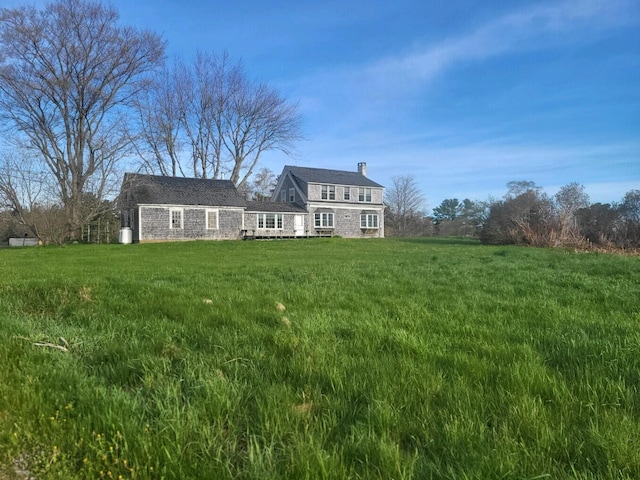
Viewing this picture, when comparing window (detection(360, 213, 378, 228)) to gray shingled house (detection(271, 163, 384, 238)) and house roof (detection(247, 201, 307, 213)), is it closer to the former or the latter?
gray shingled house (detection(271, 163, 384, 238))

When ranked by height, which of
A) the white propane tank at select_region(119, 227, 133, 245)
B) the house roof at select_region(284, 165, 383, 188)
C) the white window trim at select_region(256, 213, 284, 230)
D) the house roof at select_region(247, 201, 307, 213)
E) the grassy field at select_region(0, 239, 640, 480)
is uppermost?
the house roof at select_region(284, 165, 383, 188)

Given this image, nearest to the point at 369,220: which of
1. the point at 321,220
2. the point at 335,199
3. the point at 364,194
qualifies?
the point at 364,194

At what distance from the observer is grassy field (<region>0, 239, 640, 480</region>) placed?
183cm

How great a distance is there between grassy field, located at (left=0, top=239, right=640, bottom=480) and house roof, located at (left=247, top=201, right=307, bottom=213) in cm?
3341

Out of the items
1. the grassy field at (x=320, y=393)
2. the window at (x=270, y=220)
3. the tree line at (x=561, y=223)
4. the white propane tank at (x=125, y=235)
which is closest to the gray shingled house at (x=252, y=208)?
the window at (x=270, y=220)

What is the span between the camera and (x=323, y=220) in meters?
42.1

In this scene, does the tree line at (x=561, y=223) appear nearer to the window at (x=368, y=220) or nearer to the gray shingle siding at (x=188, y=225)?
the window at (x=368, y=220)

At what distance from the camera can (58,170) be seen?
30.6m

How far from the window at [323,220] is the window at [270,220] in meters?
4.23

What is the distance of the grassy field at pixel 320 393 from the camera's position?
183cm

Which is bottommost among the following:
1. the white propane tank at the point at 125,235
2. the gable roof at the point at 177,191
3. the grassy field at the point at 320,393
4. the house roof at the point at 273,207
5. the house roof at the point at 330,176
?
the grassy field at the point at 320,393

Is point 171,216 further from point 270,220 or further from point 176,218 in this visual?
point 270,220

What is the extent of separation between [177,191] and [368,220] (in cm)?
2037

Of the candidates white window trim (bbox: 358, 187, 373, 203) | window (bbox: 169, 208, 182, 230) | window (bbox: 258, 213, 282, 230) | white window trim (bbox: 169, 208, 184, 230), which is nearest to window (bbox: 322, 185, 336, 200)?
white window trim (bbox: 358, 187, 373, 203)
